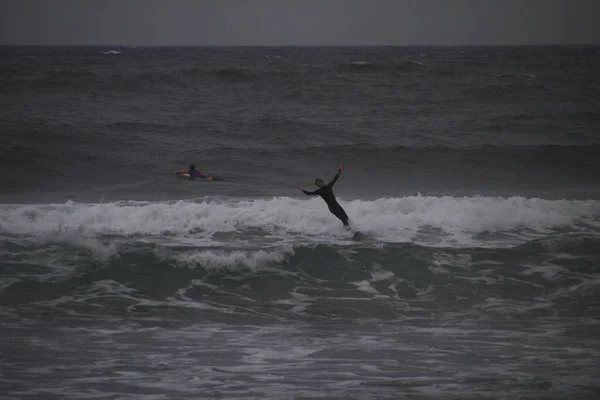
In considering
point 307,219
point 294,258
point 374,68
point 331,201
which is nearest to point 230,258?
point 294,258

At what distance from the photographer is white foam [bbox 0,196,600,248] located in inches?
555

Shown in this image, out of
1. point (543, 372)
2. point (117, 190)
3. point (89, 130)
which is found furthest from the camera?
point (89, 130)

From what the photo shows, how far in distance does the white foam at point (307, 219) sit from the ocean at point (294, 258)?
2.6 inches

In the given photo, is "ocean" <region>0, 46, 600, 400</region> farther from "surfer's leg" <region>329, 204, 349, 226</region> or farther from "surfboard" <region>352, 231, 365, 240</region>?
"surfer's leg" <region>329, 204, 349, 226</region>

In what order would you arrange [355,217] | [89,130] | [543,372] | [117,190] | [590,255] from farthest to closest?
1. [89,130]
2. [117,190]
3. [355,217]
4. [590,255]
5. [543,372]

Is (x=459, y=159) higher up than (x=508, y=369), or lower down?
higher up

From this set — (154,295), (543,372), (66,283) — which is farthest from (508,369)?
(66,283)

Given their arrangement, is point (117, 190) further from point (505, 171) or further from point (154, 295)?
point (505, 171)

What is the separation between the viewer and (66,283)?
11.5 m

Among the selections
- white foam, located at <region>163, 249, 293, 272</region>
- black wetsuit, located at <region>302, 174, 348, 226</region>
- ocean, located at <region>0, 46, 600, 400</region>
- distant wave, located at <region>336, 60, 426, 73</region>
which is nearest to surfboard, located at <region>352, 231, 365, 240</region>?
ocean, located at <region>0, 46, 600, 400</region>

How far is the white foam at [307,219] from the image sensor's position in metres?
14.1

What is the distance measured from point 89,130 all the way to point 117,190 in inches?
322

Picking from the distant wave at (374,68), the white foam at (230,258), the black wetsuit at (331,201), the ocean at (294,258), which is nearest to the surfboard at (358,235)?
the ocean at (294,258)

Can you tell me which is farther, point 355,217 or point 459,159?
point 459,159
